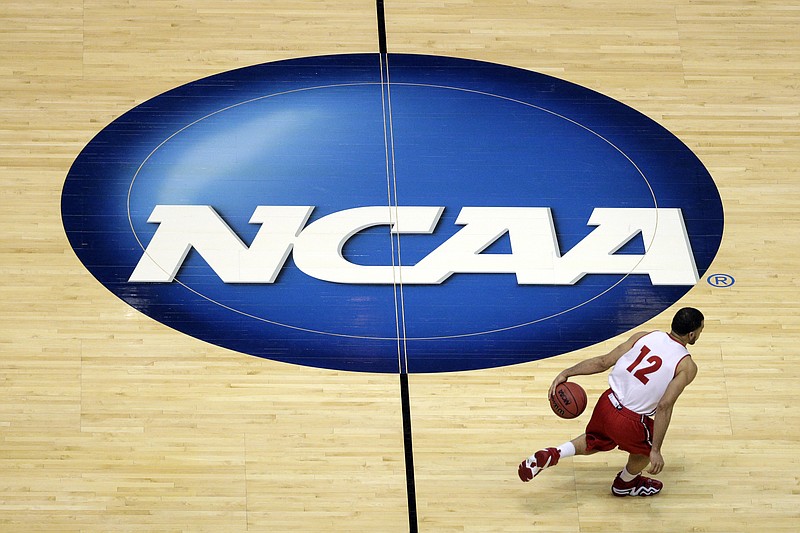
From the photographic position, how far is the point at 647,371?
23.9 ft

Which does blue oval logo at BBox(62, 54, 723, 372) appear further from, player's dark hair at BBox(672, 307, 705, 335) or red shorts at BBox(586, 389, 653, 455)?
player's dark hair at BBox(672, 307, 705, 335)

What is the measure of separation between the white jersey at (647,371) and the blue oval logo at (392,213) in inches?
52.9

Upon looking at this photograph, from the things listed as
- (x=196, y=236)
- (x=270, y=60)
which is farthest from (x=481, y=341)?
(x=270, y=60)

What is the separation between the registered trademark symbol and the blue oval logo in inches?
5.7

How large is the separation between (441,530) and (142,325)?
8.28ft

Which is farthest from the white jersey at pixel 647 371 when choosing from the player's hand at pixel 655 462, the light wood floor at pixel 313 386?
the light wood floor at pixel 313 386

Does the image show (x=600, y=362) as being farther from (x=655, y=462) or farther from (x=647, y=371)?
(x=655, y=462)

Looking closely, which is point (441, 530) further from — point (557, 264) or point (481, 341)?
point (557, 264)

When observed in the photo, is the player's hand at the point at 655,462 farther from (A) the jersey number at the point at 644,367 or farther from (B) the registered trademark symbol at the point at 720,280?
(B) the registered trademark symbol at the point at 720,280

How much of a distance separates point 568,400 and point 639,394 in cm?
43

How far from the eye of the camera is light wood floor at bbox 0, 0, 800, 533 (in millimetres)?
7762

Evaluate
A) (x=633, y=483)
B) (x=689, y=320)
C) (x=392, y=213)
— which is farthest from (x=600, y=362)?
(x=392, y=213)

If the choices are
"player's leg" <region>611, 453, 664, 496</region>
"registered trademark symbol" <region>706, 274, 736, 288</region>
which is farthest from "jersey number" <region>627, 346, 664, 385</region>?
"registered trademark symbol" <region>706, 274, 736, 288</region>

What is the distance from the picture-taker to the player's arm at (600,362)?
24.3 feet
